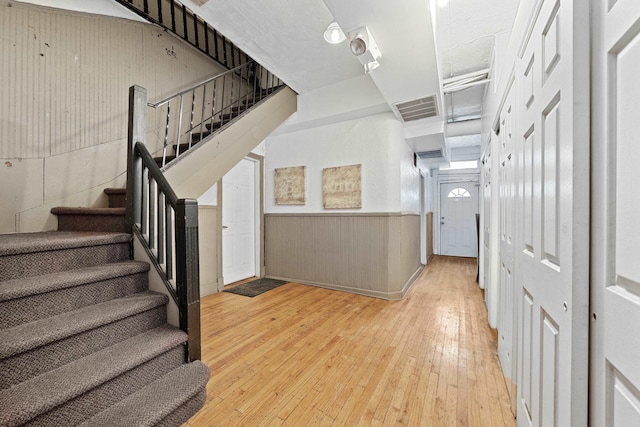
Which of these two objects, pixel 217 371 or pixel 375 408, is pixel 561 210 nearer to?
pixel 375 408

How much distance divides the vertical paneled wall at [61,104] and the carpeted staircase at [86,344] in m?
1.29

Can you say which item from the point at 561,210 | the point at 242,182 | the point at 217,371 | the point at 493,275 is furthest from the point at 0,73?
the point at 493,275

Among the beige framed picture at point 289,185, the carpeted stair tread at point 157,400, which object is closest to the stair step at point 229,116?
the beige framed picture at point 289,185

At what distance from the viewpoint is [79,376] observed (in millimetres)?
1140

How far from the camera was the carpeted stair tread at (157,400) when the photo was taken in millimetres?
1125

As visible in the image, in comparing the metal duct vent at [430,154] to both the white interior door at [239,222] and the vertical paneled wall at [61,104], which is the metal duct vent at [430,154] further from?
the vertical paneled wall at [61,104]

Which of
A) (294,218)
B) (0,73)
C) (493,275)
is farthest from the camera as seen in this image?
(294,218)

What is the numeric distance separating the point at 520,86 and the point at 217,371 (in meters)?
2.72

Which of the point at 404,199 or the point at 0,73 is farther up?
the point at 0,73

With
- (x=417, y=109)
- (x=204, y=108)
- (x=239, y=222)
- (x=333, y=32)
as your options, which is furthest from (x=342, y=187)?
(x=204, y=108)

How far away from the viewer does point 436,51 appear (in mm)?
2156

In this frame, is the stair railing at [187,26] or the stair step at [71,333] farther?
the stair railing at [187,26]

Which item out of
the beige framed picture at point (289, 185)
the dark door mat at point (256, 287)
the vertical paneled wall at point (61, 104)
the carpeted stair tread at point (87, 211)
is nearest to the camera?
the carpeted stair tread at point (87, 211)

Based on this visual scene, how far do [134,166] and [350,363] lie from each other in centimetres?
226
